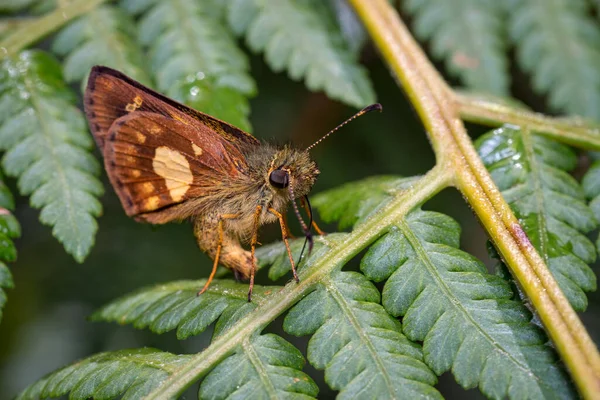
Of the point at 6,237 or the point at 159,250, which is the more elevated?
the point at 6,237

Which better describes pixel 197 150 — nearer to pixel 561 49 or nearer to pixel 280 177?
pixel 280 177

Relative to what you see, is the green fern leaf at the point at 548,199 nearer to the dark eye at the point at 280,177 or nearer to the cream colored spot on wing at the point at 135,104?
the dark eye at the point at 280,177

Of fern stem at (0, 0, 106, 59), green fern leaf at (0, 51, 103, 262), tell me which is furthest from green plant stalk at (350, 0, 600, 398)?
green fern leaf at (0, 51, 103, 262)

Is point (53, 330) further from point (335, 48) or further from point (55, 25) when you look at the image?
point (335, 48)

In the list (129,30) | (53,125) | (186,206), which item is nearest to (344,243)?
(186,206)

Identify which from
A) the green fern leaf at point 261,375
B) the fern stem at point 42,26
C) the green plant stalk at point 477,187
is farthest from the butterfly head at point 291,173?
the fern stem at point 42,26

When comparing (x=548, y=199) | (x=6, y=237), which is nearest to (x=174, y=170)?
(x=6, y=237)
